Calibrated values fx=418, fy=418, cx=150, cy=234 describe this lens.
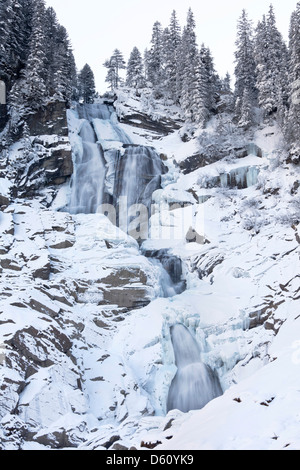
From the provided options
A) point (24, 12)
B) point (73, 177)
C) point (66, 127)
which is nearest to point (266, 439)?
point (73, 177)

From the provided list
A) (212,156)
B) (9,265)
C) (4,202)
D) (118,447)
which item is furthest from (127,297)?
(212,156)

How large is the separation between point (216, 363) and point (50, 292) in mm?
8674

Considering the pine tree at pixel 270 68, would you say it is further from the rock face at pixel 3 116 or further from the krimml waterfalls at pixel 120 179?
the rock face at pixel 3 116

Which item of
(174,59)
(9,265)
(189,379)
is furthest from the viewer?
(174,59)

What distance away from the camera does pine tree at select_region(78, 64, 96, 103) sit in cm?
5341

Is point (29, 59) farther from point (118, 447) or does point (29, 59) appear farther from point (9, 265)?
point (118, 447)

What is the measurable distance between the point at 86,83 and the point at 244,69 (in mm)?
22782

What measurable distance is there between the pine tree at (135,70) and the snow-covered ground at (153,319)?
21.2 m

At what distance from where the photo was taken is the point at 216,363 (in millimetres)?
19203

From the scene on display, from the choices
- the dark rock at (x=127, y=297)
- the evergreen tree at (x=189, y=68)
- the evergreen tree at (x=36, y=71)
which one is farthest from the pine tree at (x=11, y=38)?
the dark rock at (x=127, y=297)

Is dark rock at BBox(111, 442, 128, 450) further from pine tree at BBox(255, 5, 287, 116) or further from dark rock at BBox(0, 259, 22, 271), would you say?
pine tree at BBox(255, 5, 287, 116)

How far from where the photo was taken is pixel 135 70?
164 ft

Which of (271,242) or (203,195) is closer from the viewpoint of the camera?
(271,242)
